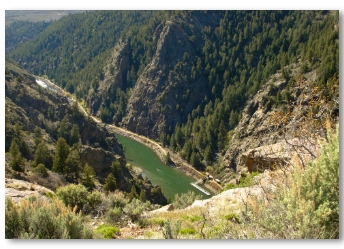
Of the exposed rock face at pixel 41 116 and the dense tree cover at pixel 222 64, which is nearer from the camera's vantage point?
the exposed rock face at pixel 41 116

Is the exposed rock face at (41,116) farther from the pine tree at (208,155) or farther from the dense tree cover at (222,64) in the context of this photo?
the dense tree cover at (222,64)

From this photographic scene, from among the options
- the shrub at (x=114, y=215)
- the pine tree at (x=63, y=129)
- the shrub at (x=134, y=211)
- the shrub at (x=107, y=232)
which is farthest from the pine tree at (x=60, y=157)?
the shrub at (x=107, y=232)

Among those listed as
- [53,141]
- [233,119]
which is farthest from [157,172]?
[53,141]

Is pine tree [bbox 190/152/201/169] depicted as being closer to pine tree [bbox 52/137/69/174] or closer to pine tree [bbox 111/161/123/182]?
pine tree [bbox 111/161/123/182]

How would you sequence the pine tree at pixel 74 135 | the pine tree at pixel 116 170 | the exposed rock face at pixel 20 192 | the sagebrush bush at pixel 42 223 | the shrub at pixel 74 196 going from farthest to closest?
1. the pine tree at pixel 74 135
2. the pine tree at pixel 116 170
3. the shrub at pixel 74 196
4. the exposed rock face at pixel 20 192
5. the sagebrush bush at pixel 42 223

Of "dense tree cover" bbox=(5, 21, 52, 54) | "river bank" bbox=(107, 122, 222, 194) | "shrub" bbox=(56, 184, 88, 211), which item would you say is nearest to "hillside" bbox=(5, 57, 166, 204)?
"shrub" bbox=(56, 184, 88, 211)
